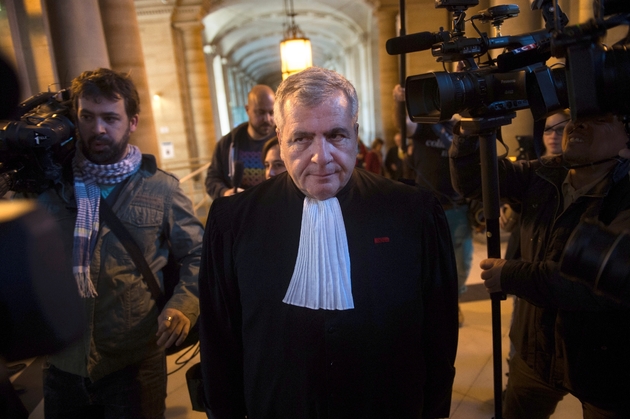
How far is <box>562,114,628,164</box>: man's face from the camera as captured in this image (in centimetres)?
158

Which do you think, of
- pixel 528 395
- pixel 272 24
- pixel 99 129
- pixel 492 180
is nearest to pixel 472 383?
pixel 528 395

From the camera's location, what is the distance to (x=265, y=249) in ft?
4.48

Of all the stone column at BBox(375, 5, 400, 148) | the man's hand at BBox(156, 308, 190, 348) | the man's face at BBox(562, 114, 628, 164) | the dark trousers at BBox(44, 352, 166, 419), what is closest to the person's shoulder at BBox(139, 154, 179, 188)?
the man's hand at BBox(156, 308, 190, 348)

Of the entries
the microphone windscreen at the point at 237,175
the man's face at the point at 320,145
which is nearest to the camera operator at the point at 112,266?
the man's face at the point at 320,145

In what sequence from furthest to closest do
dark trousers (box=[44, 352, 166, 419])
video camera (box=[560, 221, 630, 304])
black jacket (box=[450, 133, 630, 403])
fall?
dark trousers (box=[44, 352, 166, 419]) < black jacket (box=[450, 133, 630, 403]) < video camera (box=[560, 221, 630, 304])

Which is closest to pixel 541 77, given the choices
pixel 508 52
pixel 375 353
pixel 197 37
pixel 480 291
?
pixel 508 52

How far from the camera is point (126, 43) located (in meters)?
4.45

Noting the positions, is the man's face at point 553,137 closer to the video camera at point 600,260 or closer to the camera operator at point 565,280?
the camera operator at point 565,280

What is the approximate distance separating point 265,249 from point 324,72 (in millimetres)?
575

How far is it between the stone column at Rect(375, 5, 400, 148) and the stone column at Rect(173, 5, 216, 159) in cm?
411

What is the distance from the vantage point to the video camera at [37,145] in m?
1.45

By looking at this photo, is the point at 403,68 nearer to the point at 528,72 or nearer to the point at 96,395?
the point at 528,72

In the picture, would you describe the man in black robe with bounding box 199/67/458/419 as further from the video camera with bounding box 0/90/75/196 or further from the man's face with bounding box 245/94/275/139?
the man's face with bounding box 245/94/275/139

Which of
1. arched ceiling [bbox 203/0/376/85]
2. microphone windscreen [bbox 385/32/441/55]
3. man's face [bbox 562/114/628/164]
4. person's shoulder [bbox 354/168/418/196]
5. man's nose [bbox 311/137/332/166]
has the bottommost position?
person's shoulder [bbox 354/168/418/196]
